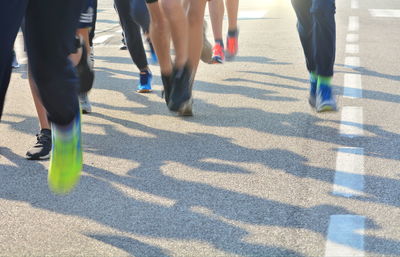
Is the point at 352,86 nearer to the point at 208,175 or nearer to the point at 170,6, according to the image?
the point at 170,6

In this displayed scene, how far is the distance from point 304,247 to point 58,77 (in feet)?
3.81

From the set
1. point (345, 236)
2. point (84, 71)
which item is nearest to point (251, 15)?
point (84, 71)

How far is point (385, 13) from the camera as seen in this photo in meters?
15.2

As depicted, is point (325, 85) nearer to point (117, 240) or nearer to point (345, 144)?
point (345, 144)

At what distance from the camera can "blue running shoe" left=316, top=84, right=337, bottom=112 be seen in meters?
5.60

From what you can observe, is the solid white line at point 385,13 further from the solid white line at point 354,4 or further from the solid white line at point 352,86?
the solid white line at point 352,86

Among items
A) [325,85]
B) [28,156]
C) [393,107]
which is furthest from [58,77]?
[393,107]

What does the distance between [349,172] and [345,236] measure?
110 centimetres

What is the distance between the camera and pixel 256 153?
4.93 meters

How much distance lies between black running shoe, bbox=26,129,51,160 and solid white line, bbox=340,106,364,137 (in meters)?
1.85

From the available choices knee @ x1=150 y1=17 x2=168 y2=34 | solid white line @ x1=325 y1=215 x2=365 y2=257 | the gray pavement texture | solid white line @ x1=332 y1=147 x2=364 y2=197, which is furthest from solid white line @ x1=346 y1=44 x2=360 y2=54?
solid white line @ x1=325 y1=215 x2=365 y2=257

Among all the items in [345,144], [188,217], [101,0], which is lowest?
[101,0]

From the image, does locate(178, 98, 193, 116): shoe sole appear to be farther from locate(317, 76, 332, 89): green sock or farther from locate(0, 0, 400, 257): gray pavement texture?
locate(317, 76, 332, 89): green sock

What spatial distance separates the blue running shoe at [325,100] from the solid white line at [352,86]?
45.5 inches
